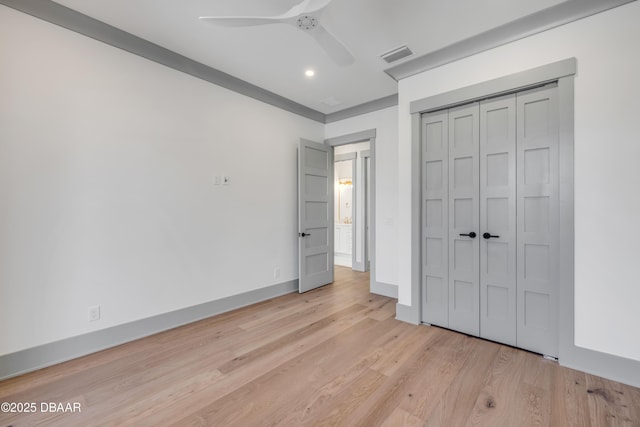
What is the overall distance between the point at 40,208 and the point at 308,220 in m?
2.88

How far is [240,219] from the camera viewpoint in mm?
3465

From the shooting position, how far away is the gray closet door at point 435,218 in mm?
2844

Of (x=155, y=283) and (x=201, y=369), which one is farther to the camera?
(x=155, y=283)

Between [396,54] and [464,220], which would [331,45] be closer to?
[396,54]

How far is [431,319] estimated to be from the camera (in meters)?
2.93

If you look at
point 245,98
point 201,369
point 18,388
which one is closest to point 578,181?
point 201,369

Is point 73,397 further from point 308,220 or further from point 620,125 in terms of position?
point 620,125

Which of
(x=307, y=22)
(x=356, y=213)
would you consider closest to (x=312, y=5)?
(x=307, y=22)

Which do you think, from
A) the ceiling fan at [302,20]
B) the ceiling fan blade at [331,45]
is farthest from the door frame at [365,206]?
the ceiling fan at [302,20]

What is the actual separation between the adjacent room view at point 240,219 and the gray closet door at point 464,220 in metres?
0.02

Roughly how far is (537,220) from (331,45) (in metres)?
2.25

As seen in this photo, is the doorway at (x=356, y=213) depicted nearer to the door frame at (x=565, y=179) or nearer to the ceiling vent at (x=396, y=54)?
the ceiling vent at (x=396, y=54)

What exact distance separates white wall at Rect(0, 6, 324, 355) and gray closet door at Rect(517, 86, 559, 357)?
2.94 metres

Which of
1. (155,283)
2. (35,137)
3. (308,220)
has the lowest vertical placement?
(155,283)
